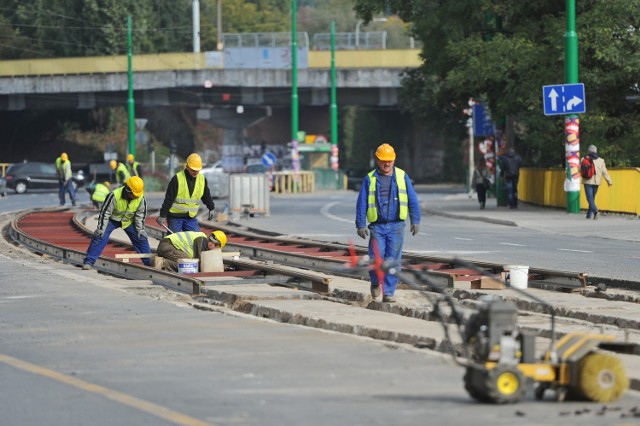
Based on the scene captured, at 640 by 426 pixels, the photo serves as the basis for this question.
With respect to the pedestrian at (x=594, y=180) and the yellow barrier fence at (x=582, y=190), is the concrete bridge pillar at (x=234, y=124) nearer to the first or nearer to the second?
the yellow barrier fence at (x=582, y=190)

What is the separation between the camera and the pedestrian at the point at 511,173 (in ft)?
144

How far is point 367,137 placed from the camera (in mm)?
113625

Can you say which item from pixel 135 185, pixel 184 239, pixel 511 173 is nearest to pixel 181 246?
pixel 184 239

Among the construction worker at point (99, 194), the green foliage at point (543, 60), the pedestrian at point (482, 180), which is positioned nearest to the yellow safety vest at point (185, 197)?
the green foliage at point (543, 60)

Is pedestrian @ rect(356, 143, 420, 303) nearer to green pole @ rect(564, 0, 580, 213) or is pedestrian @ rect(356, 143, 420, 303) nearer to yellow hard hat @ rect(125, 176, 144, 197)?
yellow hard hat @ rect(125, 176, 144, 197)

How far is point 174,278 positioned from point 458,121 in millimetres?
61856

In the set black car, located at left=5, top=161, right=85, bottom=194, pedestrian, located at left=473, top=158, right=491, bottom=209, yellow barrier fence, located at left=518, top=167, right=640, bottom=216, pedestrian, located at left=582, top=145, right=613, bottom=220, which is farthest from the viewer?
black car, located at left=5, top=161, right=85, bottom=194

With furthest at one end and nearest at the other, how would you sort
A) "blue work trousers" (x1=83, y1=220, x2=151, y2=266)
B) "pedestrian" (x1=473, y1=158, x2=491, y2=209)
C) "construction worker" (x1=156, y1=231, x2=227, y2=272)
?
1. "pedestrian" (x1=473, y1=158, x2=491, y2=209)
2. "blue work trousers" (x1=83, y1=220, x2=151, y2=266)
3. "construction worker" (x1=156, y1=231, x2=227, y2=272)

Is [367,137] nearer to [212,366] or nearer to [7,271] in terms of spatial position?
[7,271]

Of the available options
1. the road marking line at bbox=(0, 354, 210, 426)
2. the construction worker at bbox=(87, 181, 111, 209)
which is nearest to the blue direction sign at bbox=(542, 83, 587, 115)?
the construction worker at bbox=(87, 181, 111, 209)

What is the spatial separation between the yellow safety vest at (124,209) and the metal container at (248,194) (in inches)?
770

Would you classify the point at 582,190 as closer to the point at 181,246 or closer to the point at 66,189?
the point at 66,189

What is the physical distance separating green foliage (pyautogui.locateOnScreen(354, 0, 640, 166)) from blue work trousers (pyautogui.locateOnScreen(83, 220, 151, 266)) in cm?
2160

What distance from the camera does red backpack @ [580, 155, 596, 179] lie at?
37.1m
